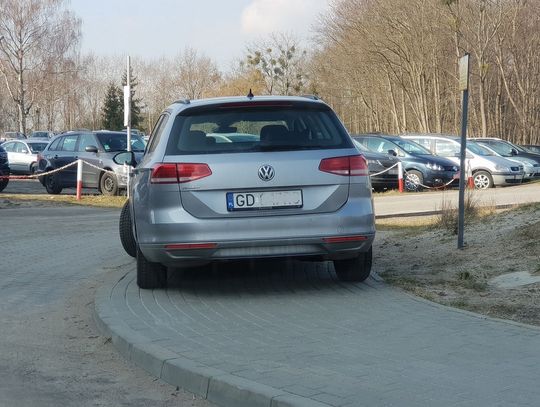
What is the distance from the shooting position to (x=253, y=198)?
7.41 meters

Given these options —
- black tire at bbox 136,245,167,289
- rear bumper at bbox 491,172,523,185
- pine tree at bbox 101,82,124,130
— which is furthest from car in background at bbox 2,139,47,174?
pine tree at bbox 101,82,124,130

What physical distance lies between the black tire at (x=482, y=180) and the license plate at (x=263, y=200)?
2083cm

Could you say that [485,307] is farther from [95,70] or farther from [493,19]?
[95,70]

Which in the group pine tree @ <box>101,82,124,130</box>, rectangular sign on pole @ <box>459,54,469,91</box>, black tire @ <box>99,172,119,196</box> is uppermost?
pine tree @ <box>101,82,124,130</box>

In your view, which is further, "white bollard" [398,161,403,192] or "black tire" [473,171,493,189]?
"black tire" [473,171,493,189]

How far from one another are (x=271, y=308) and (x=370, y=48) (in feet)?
139

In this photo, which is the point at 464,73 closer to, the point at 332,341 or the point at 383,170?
the point at 332,341

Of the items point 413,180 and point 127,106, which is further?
point 413,180

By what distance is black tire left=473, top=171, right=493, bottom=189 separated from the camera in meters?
27.3

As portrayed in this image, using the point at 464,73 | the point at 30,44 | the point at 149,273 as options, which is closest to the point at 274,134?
the point at 149,273

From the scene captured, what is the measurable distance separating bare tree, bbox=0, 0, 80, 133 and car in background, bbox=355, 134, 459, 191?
174ft

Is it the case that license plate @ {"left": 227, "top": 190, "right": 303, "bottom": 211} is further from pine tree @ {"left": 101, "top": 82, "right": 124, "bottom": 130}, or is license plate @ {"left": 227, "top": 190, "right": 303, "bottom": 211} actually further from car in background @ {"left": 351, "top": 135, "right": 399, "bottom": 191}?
pine tree @ {"left": 101, "top": 82, "right": 124, "bottom": 130}

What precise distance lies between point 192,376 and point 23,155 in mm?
34374

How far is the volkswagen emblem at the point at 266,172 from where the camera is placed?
24.3 feet
